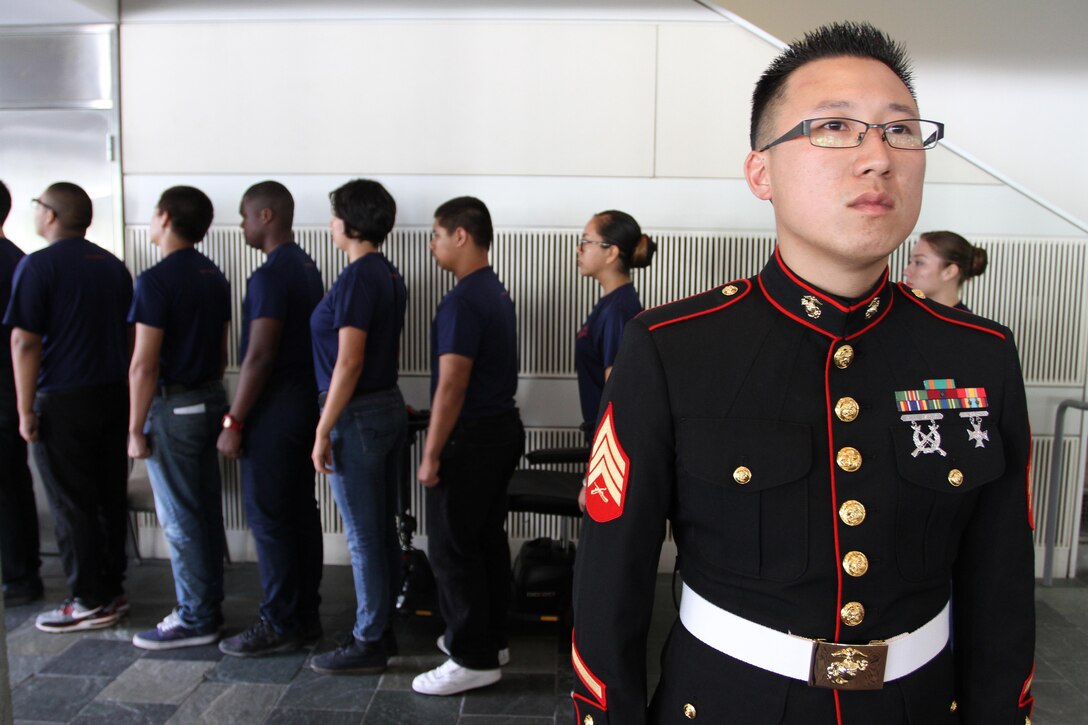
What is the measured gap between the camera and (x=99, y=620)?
344 centimetres

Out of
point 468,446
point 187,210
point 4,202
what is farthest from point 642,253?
point 4,202

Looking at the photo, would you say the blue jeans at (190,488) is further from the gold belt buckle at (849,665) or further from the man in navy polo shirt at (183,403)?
the gold belt buckle at (849,665)

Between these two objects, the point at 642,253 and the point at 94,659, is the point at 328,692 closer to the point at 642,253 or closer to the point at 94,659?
the point at 94,659

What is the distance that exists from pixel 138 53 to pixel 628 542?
12.7 feet

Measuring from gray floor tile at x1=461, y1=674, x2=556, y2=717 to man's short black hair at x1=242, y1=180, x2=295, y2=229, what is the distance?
192 cm

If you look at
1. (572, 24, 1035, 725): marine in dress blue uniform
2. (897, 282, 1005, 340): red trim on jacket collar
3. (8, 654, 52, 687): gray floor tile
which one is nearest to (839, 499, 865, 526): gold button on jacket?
(572, 24, 1035, 725): marine in dress blue uniform

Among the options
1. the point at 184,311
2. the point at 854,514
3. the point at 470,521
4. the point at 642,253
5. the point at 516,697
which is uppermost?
the point at 642,253

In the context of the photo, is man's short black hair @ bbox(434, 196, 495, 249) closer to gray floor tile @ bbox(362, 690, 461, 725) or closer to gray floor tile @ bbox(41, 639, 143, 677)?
gray floor tile @ bbox(362, 690, 461, 725)

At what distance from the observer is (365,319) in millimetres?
2863

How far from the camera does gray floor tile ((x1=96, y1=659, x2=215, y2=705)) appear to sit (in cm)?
288

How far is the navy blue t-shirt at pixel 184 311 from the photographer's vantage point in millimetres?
3115

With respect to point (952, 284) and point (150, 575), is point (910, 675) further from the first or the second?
point (150, 575)

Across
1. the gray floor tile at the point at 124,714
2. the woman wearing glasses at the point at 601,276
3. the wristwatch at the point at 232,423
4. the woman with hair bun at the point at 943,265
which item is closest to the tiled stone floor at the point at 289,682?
the gray floor tile at the point at 124,714

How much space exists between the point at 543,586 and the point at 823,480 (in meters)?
2.41
